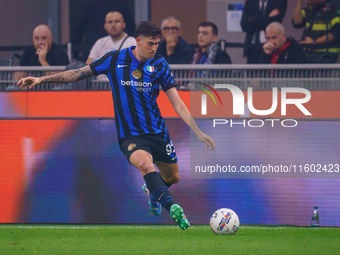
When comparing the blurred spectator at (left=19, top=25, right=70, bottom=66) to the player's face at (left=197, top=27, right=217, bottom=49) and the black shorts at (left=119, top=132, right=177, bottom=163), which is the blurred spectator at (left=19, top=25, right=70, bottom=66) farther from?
the black shorts at (left=119, top=132, right=177, bottom=163)

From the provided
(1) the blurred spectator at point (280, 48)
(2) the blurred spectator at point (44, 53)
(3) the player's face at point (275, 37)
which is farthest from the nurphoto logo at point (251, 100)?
(2) the blurred spectator at point (44, 53)

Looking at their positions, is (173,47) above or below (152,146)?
above

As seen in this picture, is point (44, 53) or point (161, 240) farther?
point (44, 53)

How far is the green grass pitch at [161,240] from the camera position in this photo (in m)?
7.14

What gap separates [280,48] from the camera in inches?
460

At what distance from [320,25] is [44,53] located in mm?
4599

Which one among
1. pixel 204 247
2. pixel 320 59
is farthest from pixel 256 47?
pixel 204 247

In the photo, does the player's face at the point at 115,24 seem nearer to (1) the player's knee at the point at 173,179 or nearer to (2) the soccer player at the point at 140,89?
(2) the soccer player at the point at 140,89

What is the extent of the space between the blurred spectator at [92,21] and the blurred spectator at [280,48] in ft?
9.16

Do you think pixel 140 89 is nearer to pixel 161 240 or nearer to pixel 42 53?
pixel 161 240

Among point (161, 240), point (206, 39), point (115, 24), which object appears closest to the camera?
point (161, 240)

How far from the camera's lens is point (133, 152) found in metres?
8.23

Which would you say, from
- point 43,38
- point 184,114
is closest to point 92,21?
point 43,38

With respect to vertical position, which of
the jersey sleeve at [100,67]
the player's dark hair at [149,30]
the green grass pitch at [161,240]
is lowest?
the green grass pitch at [161,240]
